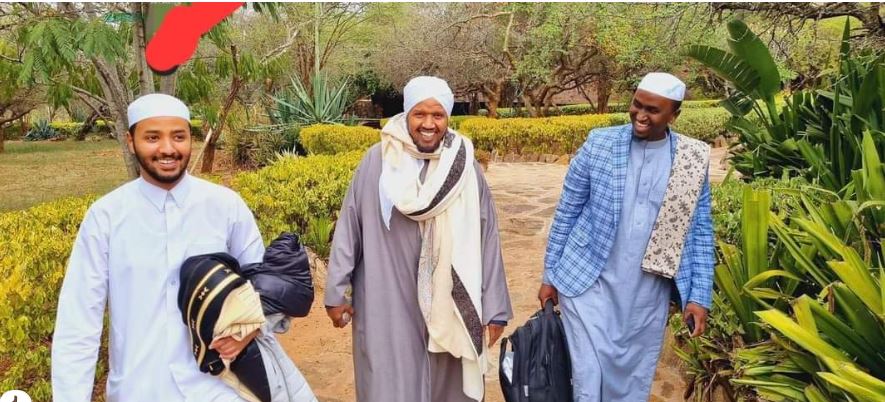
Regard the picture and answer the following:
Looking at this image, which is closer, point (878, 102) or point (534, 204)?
point (878, 102)

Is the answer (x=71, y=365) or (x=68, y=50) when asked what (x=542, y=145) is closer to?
(x=68, y=50)

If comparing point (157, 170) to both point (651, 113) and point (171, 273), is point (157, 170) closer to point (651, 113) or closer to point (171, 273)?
point (171, 273)

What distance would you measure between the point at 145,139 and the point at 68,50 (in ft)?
4.59

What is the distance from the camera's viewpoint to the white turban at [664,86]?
7.78ft

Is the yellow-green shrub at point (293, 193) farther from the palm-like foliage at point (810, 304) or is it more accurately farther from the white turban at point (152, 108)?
the palm-like foliage at point (810, 304)

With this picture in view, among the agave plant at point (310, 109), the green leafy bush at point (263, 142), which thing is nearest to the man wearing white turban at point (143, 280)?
the green leafy bush at point (263, 142)

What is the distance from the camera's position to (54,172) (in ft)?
48.7

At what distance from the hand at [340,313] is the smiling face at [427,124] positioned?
0.68 meters

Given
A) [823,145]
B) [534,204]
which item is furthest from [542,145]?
[823,145]

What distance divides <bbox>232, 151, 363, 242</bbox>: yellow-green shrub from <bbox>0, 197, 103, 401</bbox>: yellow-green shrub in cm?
151

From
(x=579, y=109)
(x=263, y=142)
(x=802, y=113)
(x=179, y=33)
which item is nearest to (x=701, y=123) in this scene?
(x=579, y=109)

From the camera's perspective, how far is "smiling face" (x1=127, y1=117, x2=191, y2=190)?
181 cm

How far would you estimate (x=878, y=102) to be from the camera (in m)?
3.93

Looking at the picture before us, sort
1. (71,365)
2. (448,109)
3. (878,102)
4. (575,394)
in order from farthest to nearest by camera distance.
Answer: (878,102) → (575,394) → (448,109) → (71,365)
